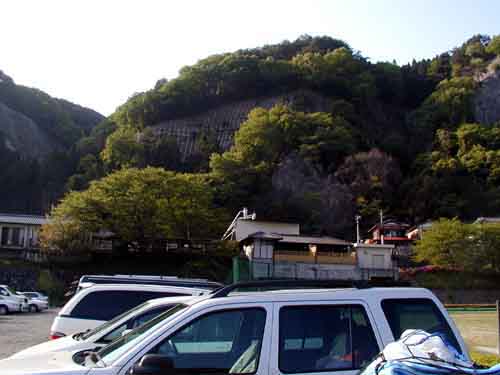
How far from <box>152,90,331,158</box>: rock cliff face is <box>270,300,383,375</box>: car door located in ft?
308

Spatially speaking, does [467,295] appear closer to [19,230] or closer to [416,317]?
[19,230]

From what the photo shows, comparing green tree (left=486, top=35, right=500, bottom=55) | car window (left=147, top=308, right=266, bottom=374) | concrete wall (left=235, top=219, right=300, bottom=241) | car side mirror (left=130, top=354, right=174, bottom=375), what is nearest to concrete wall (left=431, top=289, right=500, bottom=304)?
concrete wall (left=235, top=219, right=300, bottom=241)

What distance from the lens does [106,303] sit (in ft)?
31.8

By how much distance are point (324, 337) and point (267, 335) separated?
584 mm

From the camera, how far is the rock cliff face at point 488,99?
338 feet

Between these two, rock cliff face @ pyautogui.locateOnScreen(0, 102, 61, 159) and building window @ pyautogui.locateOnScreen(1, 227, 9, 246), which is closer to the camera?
building window @ pyautogui.locateOnScreen(1, 227, 9, 246)

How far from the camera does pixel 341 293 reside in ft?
16.1

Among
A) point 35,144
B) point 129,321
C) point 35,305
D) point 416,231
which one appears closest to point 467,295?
point 416,231

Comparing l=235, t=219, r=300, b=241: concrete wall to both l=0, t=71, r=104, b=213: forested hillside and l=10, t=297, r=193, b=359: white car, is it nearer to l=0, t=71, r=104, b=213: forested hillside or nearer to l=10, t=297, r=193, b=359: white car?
l=0, t=71, r=104, b=213: forested hillside

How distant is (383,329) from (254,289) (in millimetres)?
1264

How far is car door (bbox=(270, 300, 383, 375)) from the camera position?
458cm

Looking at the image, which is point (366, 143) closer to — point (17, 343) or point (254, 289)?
point (17, 343)

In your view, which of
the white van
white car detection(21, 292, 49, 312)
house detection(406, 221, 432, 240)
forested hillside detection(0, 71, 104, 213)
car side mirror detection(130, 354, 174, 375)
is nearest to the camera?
car side mirror detection(130, 354, 174, 375)

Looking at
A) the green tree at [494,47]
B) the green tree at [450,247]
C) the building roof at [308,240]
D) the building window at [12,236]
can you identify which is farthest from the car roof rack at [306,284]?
the green tree at [494,47]
